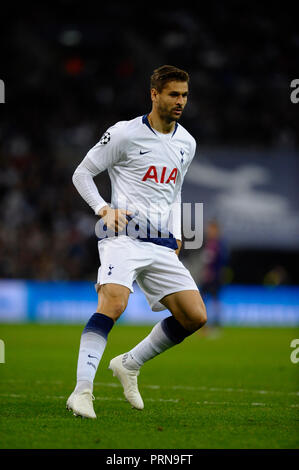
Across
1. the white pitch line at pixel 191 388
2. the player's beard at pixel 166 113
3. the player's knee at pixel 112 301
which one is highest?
the player's beard at pixel 166 113

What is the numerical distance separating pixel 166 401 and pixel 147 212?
1.62m

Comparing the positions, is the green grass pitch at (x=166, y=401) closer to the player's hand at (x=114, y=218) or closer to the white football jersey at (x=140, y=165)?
the player's hand at (x=114, y=218)

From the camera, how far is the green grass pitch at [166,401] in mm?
4602

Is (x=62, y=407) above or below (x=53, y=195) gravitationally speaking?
below

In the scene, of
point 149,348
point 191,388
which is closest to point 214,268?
point 191,388

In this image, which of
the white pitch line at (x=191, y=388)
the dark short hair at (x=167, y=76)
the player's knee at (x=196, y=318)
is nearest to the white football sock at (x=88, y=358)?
the player's knee at (x=196, y=318)

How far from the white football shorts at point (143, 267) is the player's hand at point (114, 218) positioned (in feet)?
0.61

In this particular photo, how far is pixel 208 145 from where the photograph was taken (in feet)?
76.1

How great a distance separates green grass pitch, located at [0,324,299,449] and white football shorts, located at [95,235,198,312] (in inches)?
35.6

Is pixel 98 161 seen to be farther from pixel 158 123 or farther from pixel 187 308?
pixel 187 308

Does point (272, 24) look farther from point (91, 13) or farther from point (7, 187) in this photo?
point (7, 187)

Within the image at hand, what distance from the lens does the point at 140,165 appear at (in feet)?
19.4
